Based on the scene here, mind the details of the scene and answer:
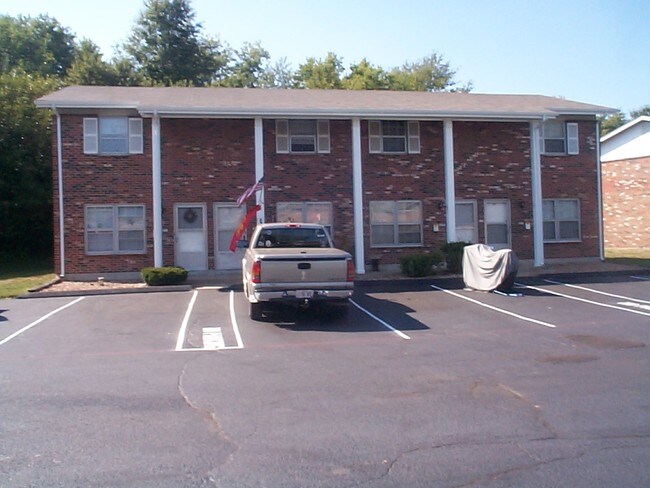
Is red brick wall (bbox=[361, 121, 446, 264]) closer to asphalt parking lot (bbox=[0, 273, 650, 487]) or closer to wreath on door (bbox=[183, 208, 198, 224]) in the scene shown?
wreath on door (bbox=[183, 208, 198, 224])

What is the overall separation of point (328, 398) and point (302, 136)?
15.2m

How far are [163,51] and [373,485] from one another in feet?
164

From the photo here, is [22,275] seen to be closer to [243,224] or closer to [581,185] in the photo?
[243,224]

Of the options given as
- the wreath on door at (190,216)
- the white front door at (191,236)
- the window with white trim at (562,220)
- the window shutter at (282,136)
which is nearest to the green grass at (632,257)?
the window with white trim at (562,220)

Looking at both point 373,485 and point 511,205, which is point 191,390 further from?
point 511,205

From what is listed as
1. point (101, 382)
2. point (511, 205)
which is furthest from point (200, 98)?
point (101, 382)

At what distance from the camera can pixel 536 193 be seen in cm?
2306

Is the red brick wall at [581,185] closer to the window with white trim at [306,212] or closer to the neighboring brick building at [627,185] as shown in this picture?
the window with white trim at [306,212]

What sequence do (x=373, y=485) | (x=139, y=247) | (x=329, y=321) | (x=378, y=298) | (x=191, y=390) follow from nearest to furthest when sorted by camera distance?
(x=373, y=485), (x=191, y=390), (x=329, y=321), (x=378, y=298), (x=139, y=247)

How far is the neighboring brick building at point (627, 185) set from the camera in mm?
32156

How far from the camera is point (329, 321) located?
13570mm

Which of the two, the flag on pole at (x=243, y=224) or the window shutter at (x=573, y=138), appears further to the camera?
the window shutter at (x=573, y=138)

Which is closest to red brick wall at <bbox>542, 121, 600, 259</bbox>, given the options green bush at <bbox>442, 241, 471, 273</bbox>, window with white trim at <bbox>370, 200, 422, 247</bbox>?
green bush at <bbox>442, 241, 471, 273</bbox>

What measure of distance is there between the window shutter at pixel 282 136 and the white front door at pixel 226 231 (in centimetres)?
228
